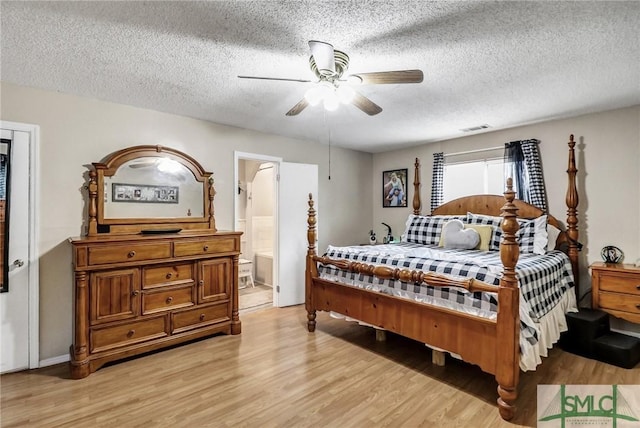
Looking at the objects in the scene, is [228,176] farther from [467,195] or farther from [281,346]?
[467,195]

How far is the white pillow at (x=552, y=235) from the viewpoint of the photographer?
361 centimetres

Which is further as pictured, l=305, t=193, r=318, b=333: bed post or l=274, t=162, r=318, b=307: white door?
l=274, t=162, r=318, b=307: white door

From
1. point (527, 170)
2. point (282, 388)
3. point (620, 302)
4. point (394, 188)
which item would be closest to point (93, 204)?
point (282, 388)

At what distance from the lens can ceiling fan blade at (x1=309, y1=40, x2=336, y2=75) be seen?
167 cm

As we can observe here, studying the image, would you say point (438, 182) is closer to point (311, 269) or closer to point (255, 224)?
point (311, 269)

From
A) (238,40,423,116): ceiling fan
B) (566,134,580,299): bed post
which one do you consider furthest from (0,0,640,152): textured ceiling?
(566,134,580,299): bed post

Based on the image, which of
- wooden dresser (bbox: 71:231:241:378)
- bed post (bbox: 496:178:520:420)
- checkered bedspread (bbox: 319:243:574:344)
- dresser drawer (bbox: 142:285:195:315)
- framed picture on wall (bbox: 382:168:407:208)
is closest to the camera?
bed post (bbox: 496:178:520:420)

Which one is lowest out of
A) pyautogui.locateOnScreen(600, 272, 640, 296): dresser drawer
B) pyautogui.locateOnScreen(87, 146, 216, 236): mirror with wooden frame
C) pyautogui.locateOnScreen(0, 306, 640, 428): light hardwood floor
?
pyautogui.locateOnScreen(0, 306, 640, 428): light hardwood floor

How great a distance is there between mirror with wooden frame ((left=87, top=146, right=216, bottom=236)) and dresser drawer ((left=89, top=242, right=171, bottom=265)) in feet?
0.88

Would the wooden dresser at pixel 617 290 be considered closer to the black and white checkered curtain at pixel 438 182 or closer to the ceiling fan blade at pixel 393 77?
the black and white checkered curtain at pixel 438 182

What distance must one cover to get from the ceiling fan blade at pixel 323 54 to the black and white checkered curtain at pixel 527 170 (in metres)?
3.06

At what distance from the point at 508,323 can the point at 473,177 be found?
287 cm

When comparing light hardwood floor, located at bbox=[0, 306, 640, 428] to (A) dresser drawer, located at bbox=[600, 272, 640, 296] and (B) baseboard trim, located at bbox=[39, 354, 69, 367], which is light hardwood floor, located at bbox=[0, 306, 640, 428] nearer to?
(B) baseboard trim, located at bbox=[39, 354, 69, 367]

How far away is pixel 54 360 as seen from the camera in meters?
2.82
